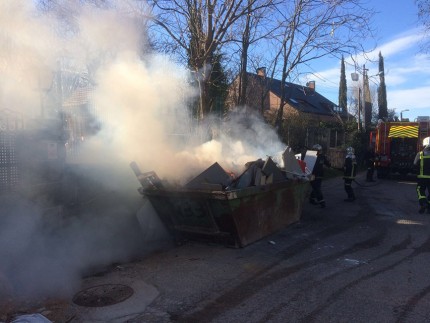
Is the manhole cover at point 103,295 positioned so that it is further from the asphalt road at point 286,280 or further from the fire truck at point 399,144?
the fire truck at point 399,144

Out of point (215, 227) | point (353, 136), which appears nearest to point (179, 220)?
point (215, 227)

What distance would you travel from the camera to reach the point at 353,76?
22.9m

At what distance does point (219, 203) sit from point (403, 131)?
41.0ft

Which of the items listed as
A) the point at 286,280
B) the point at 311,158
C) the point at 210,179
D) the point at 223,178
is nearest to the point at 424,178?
the point at 311,158

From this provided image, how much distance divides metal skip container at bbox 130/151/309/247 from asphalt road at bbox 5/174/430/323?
22 centimetres

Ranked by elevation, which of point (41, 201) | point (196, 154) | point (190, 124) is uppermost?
point (190, 124)

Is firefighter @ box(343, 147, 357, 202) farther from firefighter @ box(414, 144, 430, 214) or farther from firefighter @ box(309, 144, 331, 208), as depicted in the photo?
firefighter @ box(414, 144, 430, 214)

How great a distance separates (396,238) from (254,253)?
241cm

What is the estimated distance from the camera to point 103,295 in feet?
12.5

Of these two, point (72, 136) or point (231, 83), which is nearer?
point (72, 136)

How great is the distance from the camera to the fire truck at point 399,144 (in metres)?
14.6

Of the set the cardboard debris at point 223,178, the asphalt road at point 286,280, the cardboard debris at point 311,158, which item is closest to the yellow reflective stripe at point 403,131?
the cardboard debris at point 311,158

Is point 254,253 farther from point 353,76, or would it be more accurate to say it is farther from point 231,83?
point 353,76

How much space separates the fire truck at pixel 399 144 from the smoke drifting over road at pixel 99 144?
10166 mm
